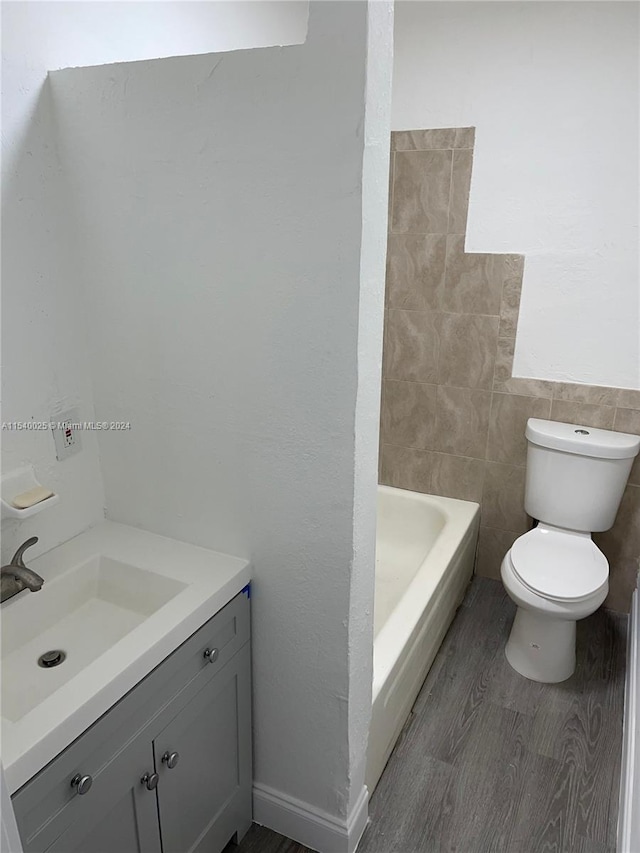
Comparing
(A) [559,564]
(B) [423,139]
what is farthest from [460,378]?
(B) [423,139]

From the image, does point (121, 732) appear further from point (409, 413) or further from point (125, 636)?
point (409, 413)

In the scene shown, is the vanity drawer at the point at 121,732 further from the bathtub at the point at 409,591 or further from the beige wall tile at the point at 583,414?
the beige wall tile at the point at 583,414

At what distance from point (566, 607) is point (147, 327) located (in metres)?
1.69

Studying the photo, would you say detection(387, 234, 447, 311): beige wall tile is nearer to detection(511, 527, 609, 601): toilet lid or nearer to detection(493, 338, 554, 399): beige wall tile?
detection(493, 338, 554, 399): beige wall tile

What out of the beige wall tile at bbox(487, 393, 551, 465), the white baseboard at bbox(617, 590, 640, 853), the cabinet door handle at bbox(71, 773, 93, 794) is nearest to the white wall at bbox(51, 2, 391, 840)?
the cabinet door handle at bbox(71, 773, 93, 794)

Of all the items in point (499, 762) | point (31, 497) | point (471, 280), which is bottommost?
point (499, 762)

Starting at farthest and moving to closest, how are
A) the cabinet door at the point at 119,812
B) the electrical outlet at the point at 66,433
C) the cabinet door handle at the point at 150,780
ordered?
the electrical outlet at the point at 66,433
the cabinet door handle at the point at 150,780
the cabinet door at the point at 119,812

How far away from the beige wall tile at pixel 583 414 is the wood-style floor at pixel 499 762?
874 millimetres

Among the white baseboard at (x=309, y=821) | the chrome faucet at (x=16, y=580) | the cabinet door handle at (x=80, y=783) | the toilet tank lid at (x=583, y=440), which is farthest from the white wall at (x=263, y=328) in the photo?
the toilet tank lid at (x=583, y=440)

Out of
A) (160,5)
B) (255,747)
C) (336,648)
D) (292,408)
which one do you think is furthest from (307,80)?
(255,747)

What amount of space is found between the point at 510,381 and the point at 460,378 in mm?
216

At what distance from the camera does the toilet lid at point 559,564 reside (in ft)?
7.39

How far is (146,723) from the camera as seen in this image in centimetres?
132

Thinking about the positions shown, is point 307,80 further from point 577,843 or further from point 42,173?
point 577,843
